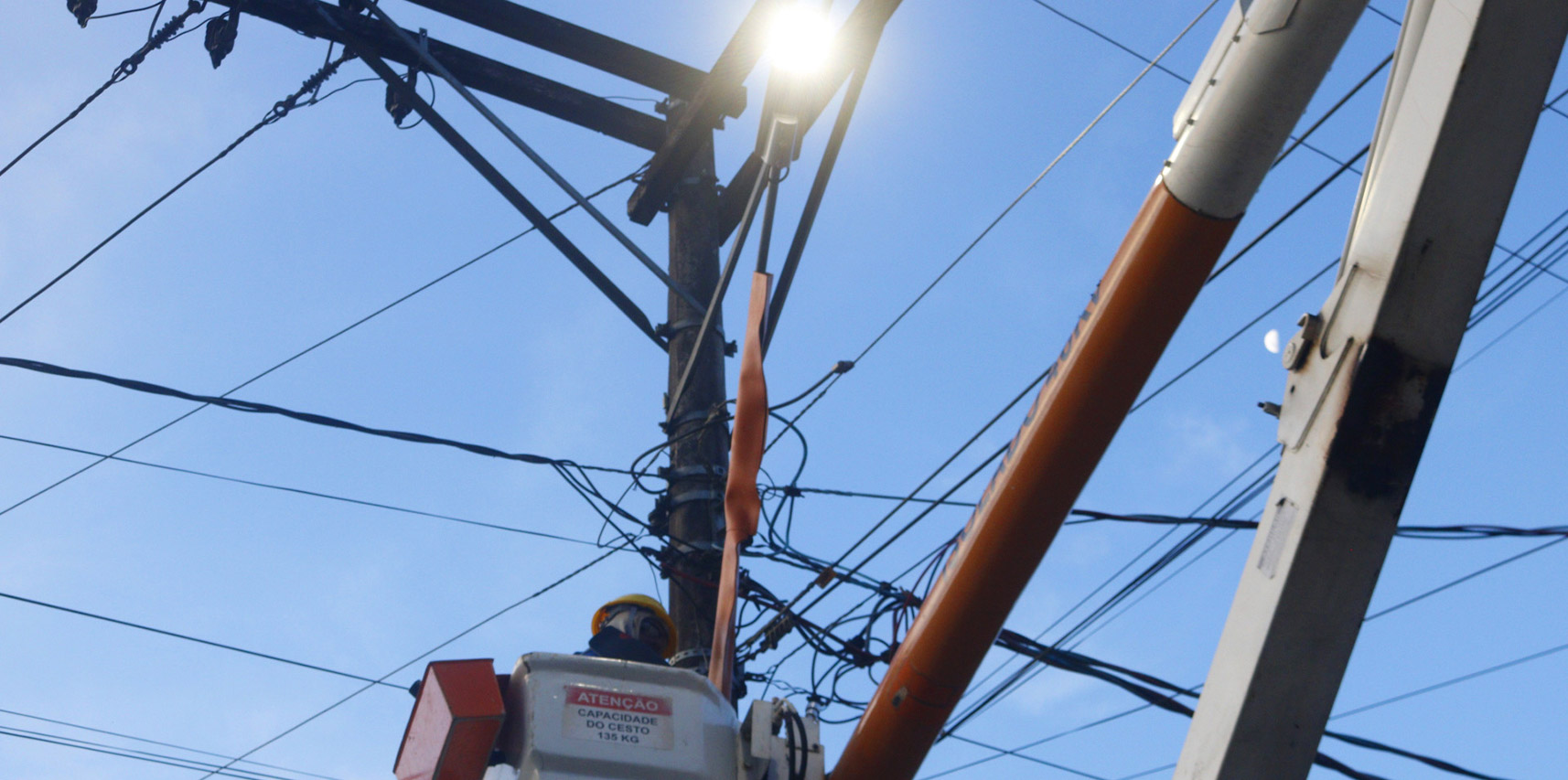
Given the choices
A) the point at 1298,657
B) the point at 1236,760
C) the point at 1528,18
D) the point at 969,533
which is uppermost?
the point at 1528,18

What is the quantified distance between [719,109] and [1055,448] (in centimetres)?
432

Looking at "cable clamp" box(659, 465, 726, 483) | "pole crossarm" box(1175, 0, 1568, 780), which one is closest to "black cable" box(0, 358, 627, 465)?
"cable clamp" box(659, 465, 726, 483)

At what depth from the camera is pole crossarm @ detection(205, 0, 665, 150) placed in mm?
7031

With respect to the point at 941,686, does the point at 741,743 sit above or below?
below

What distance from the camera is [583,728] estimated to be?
3438 mm

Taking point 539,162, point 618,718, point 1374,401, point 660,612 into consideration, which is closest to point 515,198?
point 539,162

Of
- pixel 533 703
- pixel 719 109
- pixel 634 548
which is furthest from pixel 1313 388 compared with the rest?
pixel 719 109

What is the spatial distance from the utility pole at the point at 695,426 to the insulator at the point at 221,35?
7.55 feet

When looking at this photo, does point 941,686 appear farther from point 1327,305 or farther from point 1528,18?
point 1528,18

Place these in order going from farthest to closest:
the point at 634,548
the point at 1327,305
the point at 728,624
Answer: the point at 634,548 → the point at 728,624 → the point at 1327,305

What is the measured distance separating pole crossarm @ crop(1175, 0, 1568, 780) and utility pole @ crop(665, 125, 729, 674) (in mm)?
3013

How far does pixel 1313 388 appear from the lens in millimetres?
2982

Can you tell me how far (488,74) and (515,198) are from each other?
32.3 inches

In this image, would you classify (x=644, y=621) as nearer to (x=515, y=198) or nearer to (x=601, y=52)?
(x=515, y=198)
